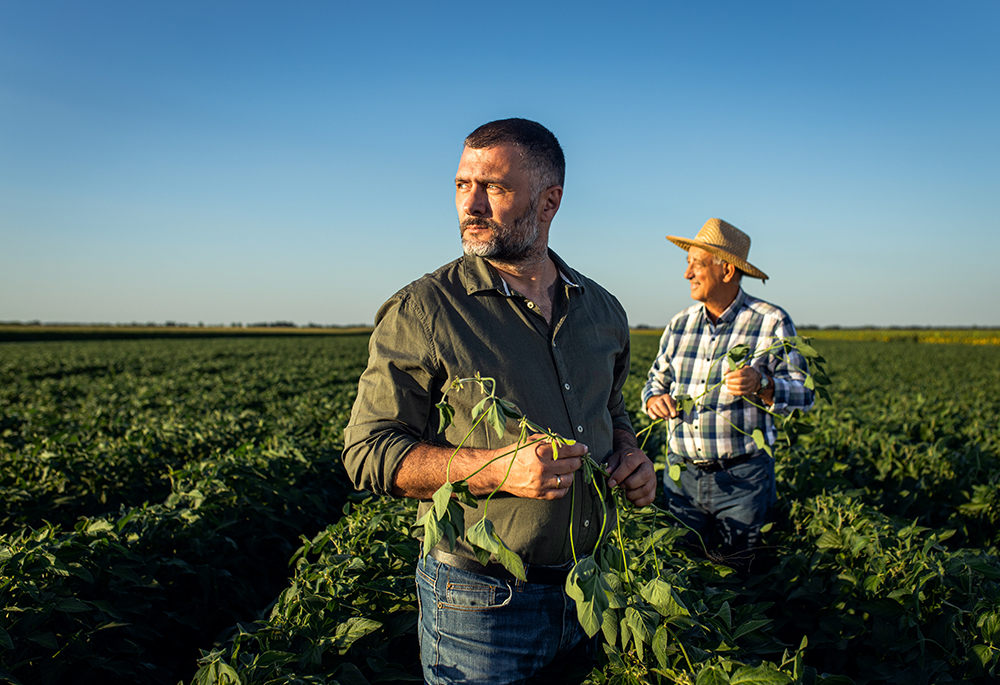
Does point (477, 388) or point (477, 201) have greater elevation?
point (477, 201)

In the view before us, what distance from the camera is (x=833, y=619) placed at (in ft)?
8.88

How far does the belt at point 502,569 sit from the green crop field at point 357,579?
23cm

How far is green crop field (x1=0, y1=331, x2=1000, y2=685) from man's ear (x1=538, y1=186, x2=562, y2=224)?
55 cm

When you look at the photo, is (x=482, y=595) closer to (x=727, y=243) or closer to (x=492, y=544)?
(x=492, y=544)

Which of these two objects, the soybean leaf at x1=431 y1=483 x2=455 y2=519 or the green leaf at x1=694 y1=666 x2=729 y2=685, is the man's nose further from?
the green leaf at x1=694 y1=666 x2=729 y2=685

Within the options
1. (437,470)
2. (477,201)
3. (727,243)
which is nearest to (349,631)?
(437,470)

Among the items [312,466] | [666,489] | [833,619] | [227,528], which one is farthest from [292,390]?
[833,619]

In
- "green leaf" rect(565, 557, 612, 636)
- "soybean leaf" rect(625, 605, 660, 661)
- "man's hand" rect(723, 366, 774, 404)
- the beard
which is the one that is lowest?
"soybean leaf" rect(625, 605, 660, 661)

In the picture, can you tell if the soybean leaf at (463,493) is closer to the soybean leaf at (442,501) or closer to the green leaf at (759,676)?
the soybean leaf at (442,501)

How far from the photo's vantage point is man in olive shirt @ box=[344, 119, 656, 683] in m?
1.56

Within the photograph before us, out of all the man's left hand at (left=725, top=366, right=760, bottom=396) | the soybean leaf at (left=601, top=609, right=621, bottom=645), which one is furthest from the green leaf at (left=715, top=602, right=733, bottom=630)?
the man's left hand at (left=725, top=366, right=760, bottom=396)

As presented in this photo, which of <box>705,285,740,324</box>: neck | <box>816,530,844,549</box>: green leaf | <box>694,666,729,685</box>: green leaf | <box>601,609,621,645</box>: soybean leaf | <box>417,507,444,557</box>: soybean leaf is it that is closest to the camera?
<box>417,507,444,557</box>: soybean leaf

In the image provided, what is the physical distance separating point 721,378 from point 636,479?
6.64 ft

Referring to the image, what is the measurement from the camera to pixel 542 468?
1283mm
